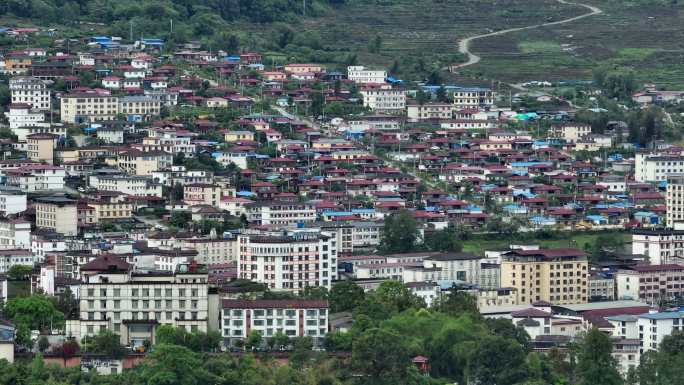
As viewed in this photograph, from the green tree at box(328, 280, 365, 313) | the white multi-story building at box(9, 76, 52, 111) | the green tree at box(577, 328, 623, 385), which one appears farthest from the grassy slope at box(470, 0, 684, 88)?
A: the green tree at box(577, 328, 623, 385)

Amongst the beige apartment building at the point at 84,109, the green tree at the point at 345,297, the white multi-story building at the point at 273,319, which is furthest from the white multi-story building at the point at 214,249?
the beige apartment building at the point at 84,109

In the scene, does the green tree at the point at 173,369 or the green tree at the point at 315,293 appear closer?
the green tree at the point at 173,369

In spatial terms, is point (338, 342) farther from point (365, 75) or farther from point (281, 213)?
point (365, 75)

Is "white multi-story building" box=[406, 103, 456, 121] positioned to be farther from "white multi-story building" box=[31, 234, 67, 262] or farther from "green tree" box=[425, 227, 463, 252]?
"white multi-story building" box=[31, 234, 67, 262]

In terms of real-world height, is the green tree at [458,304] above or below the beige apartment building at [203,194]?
below

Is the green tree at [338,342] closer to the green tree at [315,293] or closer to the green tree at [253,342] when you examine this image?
the green tree at [253,342]

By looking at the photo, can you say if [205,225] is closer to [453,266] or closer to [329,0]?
[453,266]
